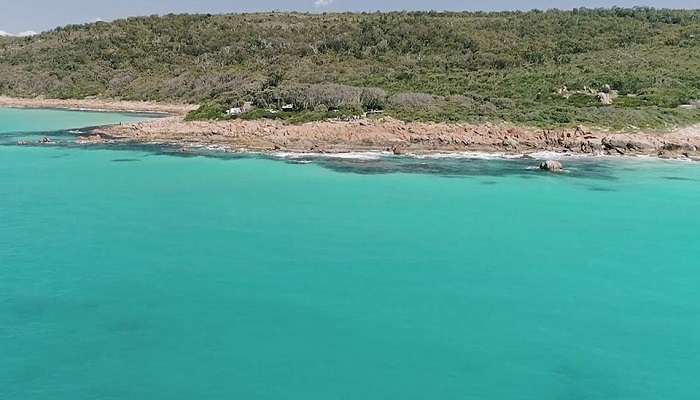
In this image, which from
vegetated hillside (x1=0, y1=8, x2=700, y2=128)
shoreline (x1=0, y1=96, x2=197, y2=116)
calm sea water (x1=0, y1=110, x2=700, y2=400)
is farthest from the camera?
shoreline (x1=0, y1=96, x2=197, y2=116)

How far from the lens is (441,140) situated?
33688 millimetres

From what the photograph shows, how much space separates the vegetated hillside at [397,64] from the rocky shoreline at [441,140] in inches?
65.9

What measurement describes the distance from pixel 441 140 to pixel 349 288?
→ 66.7ft

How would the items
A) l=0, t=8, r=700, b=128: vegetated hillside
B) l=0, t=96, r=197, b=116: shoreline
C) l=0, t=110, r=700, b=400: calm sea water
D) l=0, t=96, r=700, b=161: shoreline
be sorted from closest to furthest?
l=0, t=110, r=700, b=400: calm sea water, l=0, t=96, r=700, b=161: shoreline, l=0, t=8, r=700, b=128: vegetated hillside, l=0, t=96, r=197, b=116: shoreline

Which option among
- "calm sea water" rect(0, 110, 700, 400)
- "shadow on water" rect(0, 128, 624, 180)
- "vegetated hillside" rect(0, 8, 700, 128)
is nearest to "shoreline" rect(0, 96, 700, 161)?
"shadow on water" rect(0, 128, 624, 180)

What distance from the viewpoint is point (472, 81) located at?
1991 inches

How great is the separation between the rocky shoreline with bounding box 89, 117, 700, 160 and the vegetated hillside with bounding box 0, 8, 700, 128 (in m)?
1.67

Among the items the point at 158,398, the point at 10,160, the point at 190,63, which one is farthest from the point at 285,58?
the point at 158,398

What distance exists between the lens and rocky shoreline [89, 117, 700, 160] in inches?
1288

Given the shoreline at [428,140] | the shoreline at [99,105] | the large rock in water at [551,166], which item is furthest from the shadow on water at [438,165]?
the shoreline at [99,105]

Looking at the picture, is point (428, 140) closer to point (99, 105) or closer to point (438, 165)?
point (438, 165)

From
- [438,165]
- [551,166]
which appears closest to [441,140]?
[438,165]

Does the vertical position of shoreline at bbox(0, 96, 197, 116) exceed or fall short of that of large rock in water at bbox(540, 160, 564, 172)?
it exceeds it

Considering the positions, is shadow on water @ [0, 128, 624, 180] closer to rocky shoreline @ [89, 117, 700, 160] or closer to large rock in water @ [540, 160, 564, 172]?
large rock in water @ [540, 160, 564, 172]
